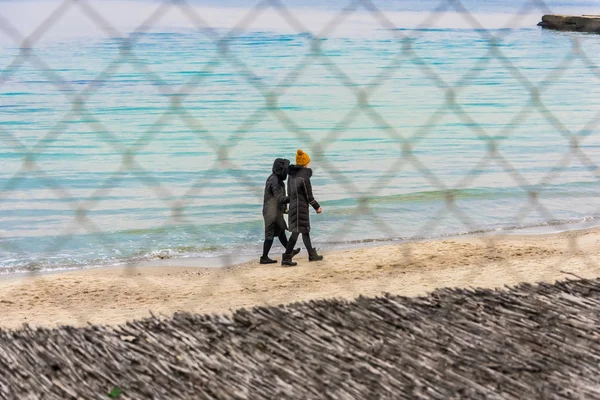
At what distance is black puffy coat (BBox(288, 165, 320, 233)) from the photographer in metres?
8.00

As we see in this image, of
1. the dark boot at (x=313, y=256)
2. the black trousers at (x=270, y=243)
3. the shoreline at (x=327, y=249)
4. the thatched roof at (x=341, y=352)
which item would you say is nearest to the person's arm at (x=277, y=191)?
the black trousers at (x=270, y=243)

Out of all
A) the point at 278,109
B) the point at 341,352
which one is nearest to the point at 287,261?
the point at 278,109

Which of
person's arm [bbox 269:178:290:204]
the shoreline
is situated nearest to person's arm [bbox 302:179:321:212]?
person's arm [bbox 269:178:290:204]

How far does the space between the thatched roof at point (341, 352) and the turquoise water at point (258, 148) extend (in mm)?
525

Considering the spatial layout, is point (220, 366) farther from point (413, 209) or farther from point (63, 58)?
point (63, 58)

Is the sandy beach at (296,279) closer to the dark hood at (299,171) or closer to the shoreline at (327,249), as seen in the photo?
the shoreline at (327,249)

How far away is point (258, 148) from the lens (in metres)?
17.5

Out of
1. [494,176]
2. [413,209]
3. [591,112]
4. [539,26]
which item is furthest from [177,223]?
[539,26]

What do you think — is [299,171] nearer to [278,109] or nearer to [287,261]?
[287,261]

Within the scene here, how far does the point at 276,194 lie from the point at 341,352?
4.56 meters

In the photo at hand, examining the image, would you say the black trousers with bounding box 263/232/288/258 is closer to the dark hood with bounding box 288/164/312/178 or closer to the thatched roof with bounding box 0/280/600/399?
the dark hood with bounding box 288/164/312/178

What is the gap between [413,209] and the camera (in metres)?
12.4

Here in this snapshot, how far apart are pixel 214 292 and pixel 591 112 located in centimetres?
1898

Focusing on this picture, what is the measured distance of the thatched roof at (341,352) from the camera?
3.34 metres
